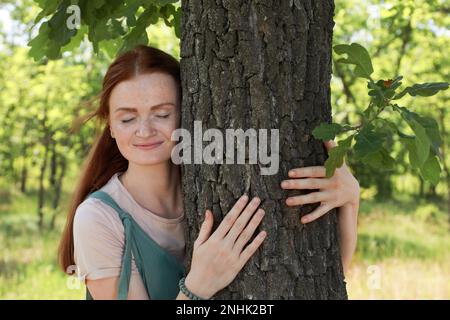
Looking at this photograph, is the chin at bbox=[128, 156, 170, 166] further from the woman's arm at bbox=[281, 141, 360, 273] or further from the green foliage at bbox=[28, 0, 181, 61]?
the green foliage at bbox=[28, 0, 181, 61]

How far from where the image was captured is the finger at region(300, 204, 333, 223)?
2.08 m

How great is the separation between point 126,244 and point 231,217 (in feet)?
1.27

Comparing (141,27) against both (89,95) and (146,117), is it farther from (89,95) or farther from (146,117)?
(89,95)

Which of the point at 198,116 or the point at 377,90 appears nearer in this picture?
the point at 377,90

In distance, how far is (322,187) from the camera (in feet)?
6.95

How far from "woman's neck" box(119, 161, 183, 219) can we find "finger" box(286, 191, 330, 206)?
505 millimetres

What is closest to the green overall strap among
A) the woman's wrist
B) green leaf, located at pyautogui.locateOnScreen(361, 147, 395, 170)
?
the woman's wrist

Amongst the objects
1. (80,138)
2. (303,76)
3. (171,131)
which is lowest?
(171,131)

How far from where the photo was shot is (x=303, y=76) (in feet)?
6.95

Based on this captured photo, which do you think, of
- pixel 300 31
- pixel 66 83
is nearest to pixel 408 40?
pixel 66 83

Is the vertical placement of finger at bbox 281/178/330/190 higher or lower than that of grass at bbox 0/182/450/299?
higher
